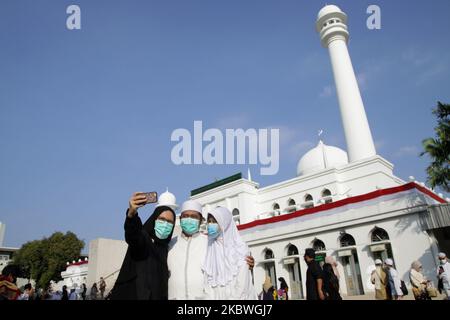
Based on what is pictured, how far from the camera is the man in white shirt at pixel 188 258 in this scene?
3424 mm

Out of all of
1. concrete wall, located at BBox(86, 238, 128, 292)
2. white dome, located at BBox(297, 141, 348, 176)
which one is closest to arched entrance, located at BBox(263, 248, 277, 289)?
white dome, located at BBox(297, 141, 348, 176)

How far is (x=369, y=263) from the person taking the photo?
48.9 feet

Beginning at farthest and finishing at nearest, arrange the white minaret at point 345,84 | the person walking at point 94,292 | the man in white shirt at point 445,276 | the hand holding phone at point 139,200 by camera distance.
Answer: the white minaret at point 345,84
the person walking at point 94,292
the man in white shirt at point 445,276
the hand holding phone at point 139,200

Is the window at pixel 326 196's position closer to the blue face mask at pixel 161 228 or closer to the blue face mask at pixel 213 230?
the blue face mask at pixel 213 230

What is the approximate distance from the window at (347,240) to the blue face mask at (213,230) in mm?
14131

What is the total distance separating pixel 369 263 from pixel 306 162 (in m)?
11.6

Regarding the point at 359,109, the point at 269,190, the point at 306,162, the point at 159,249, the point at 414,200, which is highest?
the point at 359,109

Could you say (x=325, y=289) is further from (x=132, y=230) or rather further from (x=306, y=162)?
(x=306, y=162)

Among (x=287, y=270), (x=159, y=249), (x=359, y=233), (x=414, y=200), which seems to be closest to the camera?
(x=159, y=249)

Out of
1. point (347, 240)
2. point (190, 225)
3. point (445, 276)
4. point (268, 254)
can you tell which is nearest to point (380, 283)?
point (445, 276)

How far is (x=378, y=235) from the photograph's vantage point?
50.3ft

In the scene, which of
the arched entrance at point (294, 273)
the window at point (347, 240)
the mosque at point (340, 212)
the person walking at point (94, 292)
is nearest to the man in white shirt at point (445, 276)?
the mosque at point (340, 212)
